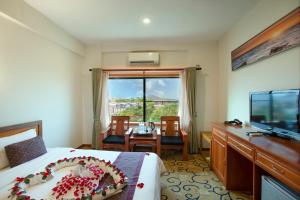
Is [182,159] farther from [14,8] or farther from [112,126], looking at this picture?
[14,8]

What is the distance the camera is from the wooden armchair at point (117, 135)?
348 centimetres

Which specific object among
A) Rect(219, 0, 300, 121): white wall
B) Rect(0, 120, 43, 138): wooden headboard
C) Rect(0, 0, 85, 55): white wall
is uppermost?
Rect(0, 0, 85, 55): white wall

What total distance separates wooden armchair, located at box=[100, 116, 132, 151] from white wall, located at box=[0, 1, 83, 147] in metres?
0.83

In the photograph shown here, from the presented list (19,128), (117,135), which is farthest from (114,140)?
(19,128)

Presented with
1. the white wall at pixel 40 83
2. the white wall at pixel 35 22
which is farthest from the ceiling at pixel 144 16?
the white wall at pixel 40 83

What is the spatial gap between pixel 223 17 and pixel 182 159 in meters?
2.78

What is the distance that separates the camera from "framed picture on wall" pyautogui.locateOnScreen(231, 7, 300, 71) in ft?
5.67

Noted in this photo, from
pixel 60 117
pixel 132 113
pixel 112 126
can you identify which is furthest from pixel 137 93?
pixel 60 117

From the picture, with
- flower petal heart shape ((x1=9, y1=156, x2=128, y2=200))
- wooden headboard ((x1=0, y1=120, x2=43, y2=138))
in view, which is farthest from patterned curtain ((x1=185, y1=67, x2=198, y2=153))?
wooden headboard ((x1=0, y1=120, x2=43, y2=138))

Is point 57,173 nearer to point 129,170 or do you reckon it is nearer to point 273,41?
point 129,170

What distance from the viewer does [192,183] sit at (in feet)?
8.51

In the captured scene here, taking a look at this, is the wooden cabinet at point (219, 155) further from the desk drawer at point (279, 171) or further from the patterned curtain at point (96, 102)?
the patterned curtain at point (96, 102)

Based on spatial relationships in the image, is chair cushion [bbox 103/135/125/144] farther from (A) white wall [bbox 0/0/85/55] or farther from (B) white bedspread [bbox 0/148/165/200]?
(A) white wall [bbox 0/0/85/55]

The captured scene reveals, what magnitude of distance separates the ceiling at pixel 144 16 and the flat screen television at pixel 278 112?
4.67ft
